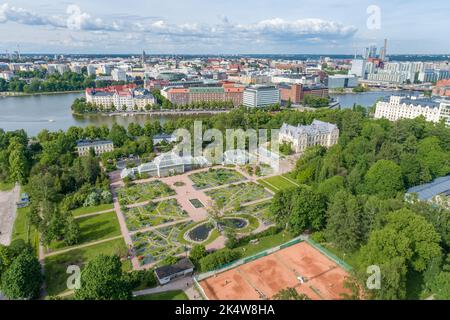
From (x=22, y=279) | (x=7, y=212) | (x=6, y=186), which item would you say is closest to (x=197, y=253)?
(x=22, y=279)

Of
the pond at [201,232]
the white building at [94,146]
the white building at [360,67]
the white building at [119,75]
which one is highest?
the white building at [360,67]

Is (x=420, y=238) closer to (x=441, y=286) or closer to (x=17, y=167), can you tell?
(x=441, y=286)

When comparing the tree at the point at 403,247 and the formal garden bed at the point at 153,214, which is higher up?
the tree at the point at 403,247

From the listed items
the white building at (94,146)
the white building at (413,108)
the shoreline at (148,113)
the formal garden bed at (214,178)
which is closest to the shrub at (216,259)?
the formal garden bed at (214,178)

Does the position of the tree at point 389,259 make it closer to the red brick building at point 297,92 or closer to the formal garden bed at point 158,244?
the formal garden bed at point 158,244

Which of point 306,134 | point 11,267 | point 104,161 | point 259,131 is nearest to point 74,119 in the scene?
point 104,161

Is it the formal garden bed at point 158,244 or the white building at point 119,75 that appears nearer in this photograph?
the formal garden bed at point 158,244

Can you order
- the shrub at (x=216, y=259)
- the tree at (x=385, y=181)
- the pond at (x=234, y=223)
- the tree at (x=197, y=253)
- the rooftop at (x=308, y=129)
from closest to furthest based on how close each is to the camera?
1. the shrub at (x=216, y=259)
2. the tree at (x=197, y=253)
3. the pond at (x=234, y=223)
4. the tree at (x=385, y=181)
5. the rooftop at (x=308, y=129)

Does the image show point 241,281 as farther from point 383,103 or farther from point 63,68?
point 63,68
